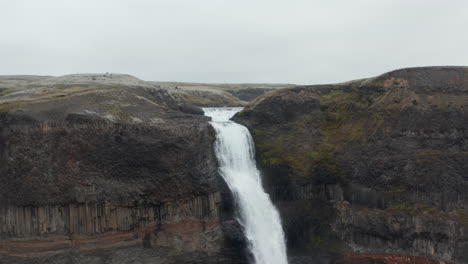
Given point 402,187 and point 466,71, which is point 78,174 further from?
point 466,71

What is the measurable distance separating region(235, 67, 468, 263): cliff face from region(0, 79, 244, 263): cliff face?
A: 5.87m

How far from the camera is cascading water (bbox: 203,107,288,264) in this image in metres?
28.0

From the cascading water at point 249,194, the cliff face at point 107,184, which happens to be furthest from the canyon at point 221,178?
the cascading water at point 249,194

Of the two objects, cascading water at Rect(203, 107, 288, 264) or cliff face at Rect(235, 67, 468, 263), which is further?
cascading water at Rect(203, 107, 288, 264)

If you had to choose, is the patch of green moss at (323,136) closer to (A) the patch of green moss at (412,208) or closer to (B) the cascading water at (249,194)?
(B) the cascading water at (249,194)

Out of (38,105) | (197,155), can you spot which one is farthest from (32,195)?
(197,155)

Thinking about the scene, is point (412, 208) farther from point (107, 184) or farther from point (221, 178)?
point (107, 184)

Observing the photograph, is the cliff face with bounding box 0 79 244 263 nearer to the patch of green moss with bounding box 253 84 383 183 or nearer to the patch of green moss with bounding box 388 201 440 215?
the patch of green moss with bounding box 253 84 383 183

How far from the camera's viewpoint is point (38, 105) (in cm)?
2562

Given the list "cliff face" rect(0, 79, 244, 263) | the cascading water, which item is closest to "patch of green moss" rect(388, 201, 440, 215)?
the cascading water

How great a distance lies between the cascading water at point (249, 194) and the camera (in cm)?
2798

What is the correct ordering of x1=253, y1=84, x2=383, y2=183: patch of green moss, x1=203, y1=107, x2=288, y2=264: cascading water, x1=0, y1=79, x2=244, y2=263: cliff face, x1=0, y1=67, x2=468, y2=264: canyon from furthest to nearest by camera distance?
x1=253, y1=84, x2=383, y2=183: patch of green moss → x1=203, y1=107, x2=288, y2=264: cascading water → x1=0, y1=67, x2=468, y2=264: canyon → x1=0, y1=79, x2=244, y2=263: cliff face

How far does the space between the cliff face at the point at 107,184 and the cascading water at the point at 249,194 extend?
0.92 m

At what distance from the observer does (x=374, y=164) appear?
97.6 ft
